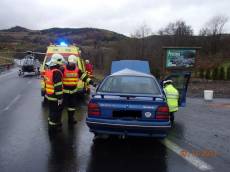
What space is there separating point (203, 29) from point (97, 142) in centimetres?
5519

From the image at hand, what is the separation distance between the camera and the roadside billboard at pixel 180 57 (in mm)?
27109

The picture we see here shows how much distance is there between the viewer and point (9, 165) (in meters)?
6.57

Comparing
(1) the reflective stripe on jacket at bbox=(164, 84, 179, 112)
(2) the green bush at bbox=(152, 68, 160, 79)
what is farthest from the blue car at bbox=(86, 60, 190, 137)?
(2) the green bush at bbox=(152, 68, 160, 79)

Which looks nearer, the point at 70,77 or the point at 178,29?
the point at 70,77

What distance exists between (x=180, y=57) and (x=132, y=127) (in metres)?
20.3

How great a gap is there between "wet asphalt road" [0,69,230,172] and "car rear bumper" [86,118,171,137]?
363 mm

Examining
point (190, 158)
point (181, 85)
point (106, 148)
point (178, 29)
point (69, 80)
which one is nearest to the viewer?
point (190, 158)

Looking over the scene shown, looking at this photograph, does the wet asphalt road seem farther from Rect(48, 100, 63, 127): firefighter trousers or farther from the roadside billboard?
the roadside billboard

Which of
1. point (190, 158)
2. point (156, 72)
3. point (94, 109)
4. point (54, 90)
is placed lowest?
point (190, 158)

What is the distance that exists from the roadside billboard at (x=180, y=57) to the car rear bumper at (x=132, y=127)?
65.7 feet

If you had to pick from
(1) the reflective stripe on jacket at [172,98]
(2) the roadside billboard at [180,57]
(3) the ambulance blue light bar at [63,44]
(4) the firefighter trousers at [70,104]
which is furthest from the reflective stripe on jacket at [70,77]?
(2) the roadside billboard at [180,57]

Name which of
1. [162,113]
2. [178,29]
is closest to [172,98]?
[162,113]

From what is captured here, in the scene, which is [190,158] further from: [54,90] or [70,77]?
[70,77]

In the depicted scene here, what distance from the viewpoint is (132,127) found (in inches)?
294
